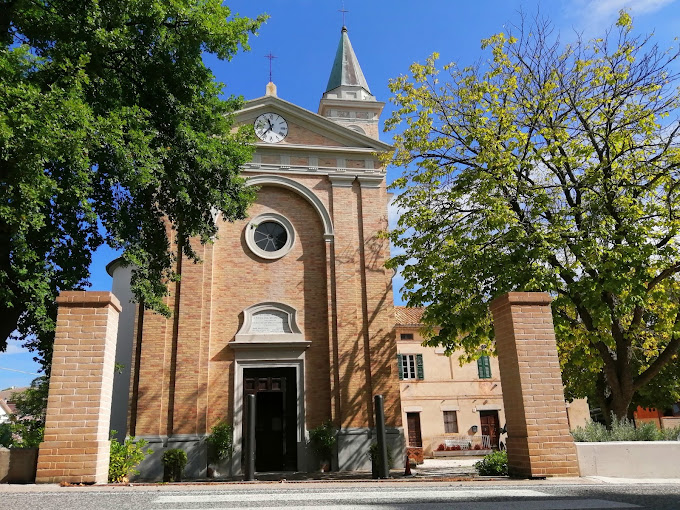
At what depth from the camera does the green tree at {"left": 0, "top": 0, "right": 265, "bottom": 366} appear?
30.1ft

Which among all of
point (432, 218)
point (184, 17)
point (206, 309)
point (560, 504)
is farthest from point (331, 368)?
point (560, 504)

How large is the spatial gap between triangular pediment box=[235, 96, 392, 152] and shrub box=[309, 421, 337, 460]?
918 centimetres

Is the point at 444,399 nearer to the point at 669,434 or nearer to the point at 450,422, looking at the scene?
the point at 450,422

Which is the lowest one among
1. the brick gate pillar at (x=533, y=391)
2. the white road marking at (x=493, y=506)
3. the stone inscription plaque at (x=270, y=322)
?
the white road marking at (x=493, y=506)

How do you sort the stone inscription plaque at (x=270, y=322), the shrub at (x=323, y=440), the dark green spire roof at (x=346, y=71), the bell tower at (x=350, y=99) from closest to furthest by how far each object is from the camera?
the shrub at (x=323, y=440)
the stone inscription plaque at (x=270, y=322)
the bell tower at (x=350, y=99)
the dark green spire roof at (x=346, y=71)

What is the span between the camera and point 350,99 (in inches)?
987

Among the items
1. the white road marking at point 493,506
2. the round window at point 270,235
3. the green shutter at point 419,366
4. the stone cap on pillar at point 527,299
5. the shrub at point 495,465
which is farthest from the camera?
the green shutter at point 419,366

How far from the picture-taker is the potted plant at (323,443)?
15.3 m

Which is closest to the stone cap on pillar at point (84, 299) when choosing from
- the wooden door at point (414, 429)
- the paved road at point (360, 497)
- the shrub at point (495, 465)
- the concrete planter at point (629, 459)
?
the paved road at point (360, 497)

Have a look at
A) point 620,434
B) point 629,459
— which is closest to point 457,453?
point 620,434

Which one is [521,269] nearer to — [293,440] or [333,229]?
[333,229]

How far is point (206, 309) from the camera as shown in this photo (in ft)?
52.9

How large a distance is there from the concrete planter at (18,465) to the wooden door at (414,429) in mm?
24163

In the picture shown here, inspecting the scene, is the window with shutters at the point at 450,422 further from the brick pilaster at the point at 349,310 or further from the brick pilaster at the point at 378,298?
the brick pilaster at the point at 349,310
